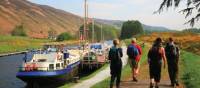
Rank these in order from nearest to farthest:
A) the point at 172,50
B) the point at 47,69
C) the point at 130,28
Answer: the point at 172,50, the point at 47,69, the point at 130,28

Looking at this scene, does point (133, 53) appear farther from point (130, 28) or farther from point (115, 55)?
point (130, 28)

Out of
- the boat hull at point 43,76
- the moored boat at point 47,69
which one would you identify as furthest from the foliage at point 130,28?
the boat hull at point 43,76

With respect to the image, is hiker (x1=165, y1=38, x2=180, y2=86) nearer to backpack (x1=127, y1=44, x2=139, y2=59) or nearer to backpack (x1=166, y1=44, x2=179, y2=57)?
backpack (x1=166, y1=44, x2=179, y2=57)

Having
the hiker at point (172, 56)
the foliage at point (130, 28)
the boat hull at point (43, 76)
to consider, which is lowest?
the boat hull at point (43, 76)

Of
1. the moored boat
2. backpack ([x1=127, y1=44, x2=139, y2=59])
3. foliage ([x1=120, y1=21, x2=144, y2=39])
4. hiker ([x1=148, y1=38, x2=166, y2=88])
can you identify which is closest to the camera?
hiker ([x1=148, y1=38, x2=166, y2=88])

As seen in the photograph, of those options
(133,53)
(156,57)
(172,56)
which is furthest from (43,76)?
(156,57)

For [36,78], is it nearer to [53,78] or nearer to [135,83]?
[53,78]

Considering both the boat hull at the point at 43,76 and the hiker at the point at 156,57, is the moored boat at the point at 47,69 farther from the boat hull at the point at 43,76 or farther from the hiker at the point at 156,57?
the hiker at the point at 156,57

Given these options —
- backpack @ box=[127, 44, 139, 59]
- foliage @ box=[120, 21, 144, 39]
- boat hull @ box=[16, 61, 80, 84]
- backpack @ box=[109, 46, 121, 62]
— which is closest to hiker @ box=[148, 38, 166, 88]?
backpack @ box=[109, 46, 121, 62]

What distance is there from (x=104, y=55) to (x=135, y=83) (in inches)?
1248

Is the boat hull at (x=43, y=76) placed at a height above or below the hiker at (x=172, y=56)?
Result: below

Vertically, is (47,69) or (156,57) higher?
(156,57)

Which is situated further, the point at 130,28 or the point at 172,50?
the point at 130,28

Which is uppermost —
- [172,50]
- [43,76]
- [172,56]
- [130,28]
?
[130,28]
